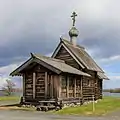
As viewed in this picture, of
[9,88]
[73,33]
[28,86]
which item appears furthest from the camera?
[9,88]

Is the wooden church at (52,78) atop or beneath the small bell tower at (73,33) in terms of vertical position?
beneath

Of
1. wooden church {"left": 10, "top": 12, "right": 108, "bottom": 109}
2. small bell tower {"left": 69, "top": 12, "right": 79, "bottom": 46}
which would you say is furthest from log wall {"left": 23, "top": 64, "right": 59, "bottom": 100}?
small bell tower {"left": 69, "top": 12, "right": 79, "bottom": 46}

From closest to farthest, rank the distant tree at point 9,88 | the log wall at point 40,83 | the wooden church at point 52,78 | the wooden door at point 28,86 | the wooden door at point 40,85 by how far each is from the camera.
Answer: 1. the wooden church at point 52,78
2. the log wall at point 40,83
3. the wooden door at point 40,85
4. the wooden door at point 28,86
5. the distant tree at point 9,88

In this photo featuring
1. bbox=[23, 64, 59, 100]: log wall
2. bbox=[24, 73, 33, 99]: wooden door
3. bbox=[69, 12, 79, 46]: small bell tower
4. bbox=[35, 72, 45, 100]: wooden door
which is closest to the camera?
bbox=[23, 64, 59, 100]: log wall

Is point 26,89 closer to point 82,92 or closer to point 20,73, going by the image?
point 20,73

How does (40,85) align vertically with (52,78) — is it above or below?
below

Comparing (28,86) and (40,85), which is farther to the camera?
(28,86)

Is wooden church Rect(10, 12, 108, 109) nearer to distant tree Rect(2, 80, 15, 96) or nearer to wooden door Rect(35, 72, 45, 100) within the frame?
wooden door Rect(35, 72, 45, 100)

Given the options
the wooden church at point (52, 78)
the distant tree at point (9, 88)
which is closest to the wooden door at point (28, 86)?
the wooden church at point (52, 78)

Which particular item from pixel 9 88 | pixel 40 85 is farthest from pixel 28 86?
pixel 9 88

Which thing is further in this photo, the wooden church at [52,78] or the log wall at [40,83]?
the log wall at [40,83]

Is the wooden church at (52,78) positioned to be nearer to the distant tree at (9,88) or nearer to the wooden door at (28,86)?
the wooden door at (28,86)

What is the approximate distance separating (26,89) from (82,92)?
7.35 metres

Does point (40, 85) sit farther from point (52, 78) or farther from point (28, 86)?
point (28, 86)
